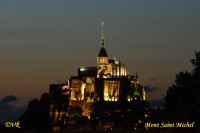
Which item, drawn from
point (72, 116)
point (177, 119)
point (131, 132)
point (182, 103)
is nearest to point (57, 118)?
point (72, 116)

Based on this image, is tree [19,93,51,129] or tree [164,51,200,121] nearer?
tree [164,51,200,121]

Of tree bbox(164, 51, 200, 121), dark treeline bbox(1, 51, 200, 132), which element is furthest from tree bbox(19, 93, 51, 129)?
tree bbox(164, 51, 200, 121)

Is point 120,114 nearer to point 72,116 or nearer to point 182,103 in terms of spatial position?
point 72,116

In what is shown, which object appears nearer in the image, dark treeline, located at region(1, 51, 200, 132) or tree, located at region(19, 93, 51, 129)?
dark treeline, located at region(1, 51, 200, 132)

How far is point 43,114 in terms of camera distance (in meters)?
141

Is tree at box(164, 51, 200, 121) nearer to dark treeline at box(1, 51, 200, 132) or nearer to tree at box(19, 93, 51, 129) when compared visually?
dark treeline at box(1, 51, 200, 132)

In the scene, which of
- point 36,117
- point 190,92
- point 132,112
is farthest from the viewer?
point 132,112

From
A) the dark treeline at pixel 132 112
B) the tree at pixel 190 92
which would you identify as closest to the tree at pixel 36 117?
the dark treeline at pixel 132 112

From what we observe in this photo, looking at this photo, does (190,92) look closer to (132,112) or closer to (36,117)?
(36,117)

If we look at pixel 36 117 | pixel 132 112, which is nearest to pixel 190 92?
pixel 36 117

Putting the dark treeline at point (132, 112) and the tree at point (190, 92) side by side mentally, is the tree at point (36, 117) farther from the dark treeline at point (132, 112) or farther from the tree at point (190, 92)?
the tree at point (190, 92)

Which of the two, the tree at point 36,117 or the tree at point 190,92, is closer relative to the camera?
the tree at point 190,92

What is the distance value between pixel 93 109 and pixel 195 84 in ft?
360

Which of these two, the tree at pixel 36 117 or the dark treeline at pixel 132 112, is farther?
the tree at pixel 36 117
